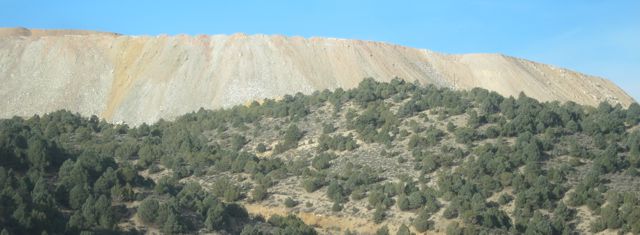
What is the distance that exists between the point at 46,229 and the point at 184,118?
4034cm

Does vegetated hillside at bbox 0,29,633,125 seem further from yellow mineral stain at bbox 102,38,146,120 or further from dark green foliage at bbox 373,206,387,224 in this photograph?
dark green foliage at bbox 373,206,387,224

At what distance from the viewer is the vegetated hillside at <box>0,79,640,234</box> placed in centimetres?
4075

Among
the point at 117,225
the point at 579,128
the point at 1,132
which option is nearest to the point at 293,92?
the point at 579,128

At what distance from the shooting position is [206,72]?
311 ft

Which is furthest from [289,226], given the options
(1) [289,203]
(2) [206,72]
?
(2) [206,72]

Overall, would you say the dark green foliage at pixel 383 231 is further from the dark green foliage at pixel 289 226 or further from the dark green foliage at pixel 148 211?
the dark green foliage at pixel 148 211

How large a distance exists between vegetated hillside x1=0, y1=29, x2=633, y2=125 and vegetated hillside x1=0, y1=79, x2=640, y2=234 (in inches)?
632

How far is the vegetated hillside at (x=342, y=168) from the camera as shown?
134 feet

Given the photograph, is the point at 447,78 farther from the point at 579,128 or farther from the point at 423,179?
the point at 423,179

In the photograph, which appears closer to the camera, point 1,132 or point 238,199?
point 1,132

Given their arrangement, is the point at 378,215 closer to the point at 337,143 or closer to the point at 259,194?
the point at 259,194

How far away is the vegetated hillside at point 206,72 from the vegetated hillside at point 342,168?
52.7 ft

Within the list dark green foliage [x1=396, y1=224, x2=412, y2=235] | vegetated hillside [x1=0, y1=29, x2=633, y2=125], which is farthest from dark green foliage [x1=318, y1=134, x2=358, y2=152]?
vegetated hillside [x1=0, y1=29, x2=633, y2=125]

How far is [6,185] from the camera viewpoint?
1458 inches
